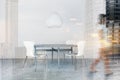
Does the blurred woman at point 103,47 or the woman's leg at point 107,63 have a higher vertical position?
the blurred woman at point 103,47

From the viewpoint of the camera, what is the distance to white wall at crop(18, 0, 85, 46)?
818 centimetres

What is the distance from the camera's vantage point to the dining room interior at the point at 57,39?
4559mm

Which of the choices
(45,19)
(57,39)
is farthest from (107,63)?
(45,19)

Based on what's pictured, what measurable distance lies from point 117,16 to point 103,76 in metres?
2.43

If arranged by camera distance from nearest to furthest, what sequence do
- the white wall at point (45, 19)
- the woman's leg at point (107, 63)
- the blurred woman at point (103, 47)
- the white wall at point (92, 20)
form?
1. the woman's leg at point (107, 63)
2. the blurred woman at point (103, 47)
3. the white wall at point (92, 20)
4. the white wall at point (45, 19)

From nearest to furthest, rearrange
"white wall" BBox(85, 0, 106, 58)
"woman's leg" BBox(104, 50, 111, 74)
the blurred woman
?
"woman's leg" BBox(104, 50, 111, 74), the blurred woman, "white wall" BBox(85, 0, 106, 58)

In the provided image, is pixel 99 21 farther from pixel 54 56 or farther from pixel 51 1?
pixel 51 1

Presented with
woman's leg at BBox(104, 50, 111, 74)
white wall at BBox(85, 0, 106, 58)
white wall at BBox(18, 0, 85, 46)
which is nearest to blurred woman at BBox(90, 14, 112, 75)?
woman's leg at BBox(104, 50, 111, 74)

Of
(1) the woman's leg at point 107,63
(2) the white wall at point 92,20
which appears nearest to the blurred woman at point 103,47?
(1) the woman's leg at point 107,63

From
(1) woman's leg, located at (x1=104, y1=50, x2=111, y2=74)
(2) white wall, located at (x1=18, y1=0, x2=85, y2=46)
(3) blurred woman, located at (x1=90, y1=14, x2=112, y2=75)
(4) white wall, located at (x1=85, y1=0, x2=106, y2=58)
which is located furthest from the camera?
(2) white wall, located at (x1=18, y1=0, x2=85, y2=46)

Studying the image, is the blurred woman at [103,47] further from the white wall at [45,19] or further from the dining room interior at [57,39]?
the white wall at [45,19]

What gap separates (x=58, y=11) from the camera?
863 centimetres

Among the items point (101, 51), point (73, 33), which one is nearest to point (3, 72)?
point (101, 51)

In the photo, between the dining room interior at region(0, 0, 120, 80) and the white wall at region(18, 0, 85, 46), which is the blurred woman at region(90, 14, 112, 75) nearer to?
the dining room interior at region(0, 0, 120, 80)
